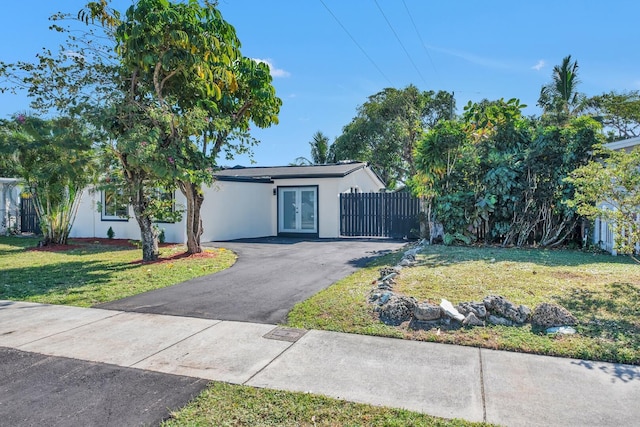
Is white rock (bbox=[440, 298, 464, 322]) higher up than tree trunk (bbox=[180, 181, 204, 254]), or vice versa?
tree trunk (bbox=[180, 181, 204, 254])

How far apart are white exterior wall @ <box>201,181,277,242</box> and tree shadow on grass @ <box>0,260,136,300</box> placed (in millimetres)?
5213

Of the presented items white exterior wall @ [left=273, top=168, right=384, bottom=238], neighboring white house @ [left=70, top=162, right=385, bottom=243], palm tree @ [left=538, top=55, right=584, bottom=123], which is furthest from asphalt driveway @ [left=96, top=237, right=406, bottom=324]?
palm tree @ [left=538, top=55, right=584, bottom=123]

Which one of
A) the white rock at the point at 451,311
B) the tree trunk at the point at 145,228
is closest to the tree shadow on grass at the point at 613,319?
the white rock at the point at 451,311

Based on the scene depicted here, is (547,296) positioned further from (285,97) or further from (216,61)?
(285,97)

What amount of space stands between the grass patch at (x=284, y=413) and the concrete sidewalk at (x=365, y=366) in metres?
0.12

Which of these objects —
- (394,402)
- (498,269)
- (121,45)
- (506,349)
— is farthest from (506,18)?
(394,402)

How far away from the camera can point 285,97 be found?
38.2 feet

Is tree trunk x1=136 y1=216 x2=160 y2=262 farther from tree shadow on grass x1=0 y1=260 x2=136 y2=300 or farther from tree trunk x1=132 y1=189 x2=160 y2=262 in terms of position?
tree shadow on grass x1=0 y1=260 x2=136 y2=300

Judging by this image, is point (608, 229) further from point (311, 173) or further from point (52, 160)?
point (52, 160)

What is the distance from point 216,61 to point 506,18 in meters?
9.55

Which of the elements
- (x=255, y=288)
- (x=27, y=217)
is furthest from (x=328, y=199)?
(x=27, y=217)

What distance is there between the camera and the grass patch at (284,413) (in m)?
2.79

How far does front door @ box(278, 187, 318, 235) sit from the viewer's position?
1711 centimetres

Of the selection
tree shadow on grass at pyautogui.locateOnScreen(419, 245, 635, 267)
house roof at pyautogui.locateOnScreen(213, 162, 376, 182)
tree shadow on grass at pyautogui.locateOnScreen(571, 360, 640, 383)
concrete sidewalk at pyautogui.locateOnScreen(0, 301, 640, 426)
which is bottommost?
concrete sidewalk at pyautogui.locateOnScreen(0, 301, 640, 426)
